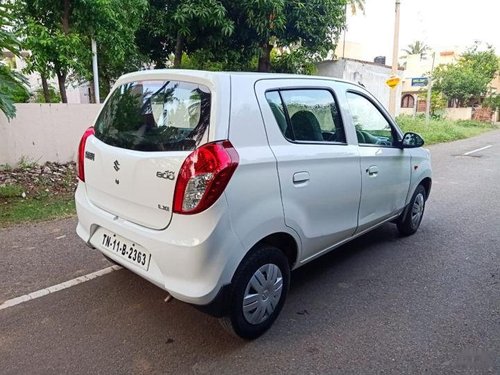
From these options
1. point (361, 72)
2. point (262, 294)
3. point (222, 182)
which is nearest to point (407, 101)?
point (361, 72)

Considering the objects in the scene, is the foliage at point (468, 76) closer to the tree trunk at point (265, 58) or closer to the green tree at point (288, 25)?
the green tree at point (288, 25)

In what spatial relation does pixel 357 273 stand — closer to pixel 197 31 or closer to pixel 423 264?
pixel 423 264

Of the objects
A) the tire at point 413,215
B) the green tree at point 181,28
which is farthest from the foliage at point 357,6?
the tire at point 413,215

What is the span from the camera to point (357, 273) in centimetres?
371

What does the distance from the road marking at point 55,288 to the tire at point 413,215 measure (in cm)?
307

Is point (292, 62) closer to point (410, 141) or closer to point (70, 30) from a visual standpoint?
point (70, 30)

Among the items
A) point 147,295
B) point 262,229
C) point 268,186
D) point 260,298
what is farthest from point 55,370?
point 268,186

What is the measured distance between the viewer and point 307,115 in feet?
9.86

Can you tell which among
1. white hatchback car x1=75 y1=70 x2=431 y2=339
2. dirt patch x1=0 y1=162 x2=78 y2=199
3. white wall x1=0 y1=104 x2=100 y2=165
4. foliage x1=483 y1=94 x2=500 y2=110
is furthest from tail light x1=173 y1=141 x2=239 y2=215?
foliage x1=483 y1=94 x2=500 y2=110

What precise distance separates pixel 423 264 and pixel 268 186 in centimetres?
226

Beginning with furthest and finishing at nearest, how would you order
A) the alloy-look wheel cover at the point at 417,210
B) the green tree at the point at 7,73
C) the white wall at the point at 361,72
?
the white wall at the point at 361,72 < the green tree at the point at 7,73 < the alloy-look wheel cover at the point at 417,210

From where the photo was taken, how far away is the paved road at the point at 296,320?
8.05 feet

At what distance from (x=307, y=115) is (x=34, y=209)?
409cm

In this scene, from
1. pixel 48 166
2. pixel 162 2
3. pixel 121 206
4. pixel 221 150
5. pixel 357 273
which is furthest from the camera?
pixel 162 2
